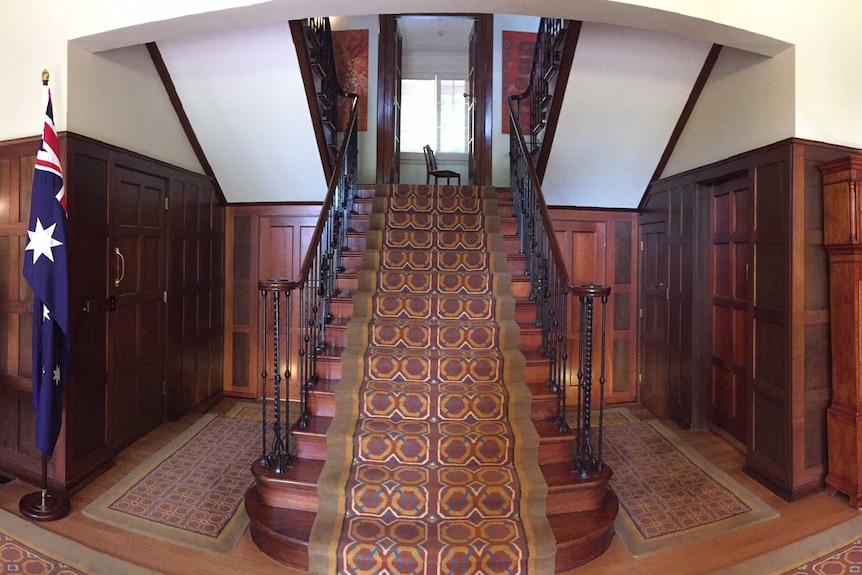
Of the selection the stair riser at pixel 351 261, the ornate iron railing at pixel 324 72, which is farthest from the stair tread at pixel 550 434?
the ornate iron railing at pixel 324 72

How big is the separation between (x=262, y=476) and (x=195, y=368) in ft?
8.08

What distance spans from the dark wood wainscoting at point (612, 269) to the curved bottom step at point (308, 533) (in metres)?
2.64

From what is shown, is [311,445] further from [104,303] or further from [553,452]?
[104,303]

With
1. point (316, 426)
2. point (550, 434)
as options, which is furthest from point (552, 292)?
point (316, 426)

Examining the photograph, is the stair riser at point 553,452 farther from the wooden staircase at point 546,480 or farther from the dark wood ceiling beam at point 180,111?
the dark wood ceiling beam at point 180,111

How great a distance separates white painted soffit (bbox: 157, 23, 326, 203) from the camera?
3518 mm

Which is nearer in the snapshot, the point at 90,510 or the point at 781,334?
the point at 90,510

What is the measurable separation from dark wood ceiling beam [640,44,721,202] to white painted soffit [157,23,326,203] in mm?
3168

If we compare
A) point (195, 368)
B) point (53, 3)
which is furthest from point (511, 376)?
point (53, 3)

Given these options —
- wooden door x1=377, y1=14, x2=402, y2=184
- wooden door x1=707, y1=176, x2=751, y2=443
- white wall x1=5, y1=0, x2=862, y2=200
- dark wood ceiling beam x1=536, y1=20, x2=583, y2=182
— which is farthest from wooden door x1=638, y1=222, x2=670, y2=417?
wooden door x1=377, y1=14, x2=402, y2=184

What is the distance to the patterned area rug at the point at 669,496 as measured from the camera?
8.42 ft

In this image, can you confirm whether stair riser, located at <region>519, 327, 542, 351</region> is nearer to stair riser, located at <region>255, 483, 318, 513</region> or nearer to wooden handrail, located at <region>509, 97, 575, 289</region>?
wooden handrail, located at <region>509, 97, 575, 289</region>

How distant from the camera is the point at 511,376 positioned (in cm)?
300

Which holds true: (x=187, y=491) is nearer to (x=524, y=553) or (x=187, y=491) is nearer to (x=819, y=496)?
(x=524, y=553)
